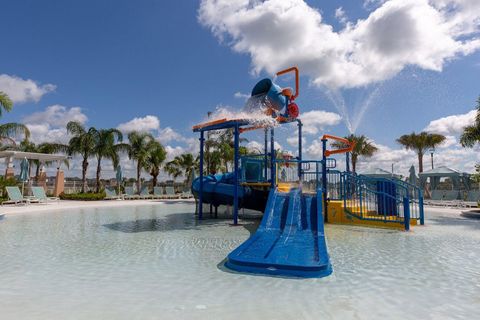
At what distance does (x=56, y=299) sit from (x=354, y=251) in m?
5.34

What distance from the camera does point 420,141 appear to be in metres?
40.2

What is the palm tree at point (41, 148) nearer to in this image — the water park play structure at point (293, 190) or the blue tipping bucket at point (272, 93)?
the water park play structure at point (293, 190)

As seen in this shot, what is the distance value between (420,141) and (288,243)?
4062cm

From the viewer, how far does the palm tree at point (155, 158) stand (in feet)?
112

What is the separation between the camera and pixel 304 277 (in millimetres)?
4617

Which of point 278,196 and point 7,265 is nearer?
point 7,265

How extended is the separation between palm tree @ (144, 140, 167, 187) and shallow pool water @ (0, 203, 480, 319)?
27160 mm

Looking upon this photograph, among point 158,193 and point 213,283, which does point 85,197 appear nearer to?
point 158,193

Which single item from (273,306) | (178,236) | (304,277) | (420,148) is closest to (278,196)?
(178,236)

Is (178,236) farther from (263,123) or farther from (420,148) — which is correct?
(420,148)

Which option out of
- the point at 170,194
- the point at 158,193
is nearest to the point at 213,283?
the point at 170,194

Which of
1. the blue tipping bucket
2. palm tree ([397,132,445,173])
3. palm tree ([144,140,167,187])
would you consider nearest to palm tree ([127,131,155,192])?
palm tree ([144,140,167,187])

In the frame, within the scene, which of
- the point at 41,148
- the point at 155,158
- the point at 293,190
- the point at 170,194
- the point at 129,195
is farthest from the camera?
the point at 155,158

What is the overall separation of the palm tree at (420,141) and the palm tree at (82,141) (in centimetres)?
3773
